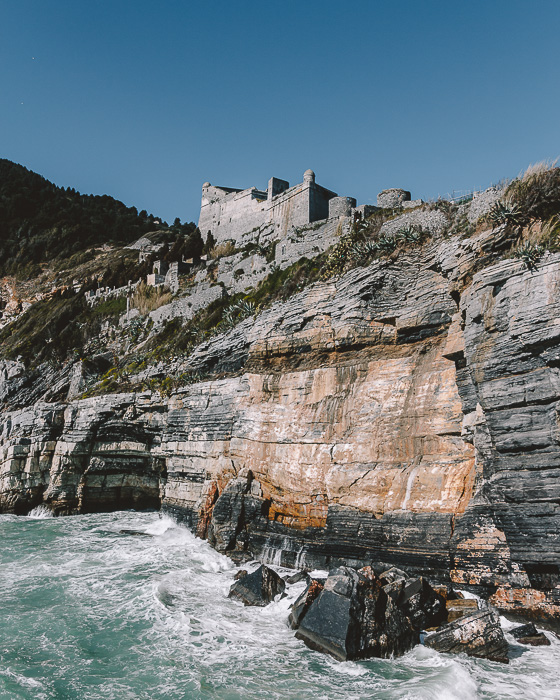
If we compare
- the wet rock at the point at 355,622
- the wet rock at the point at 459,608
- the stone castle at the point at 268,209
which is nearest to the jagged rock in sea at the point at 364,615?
the wet rock at the point at 355,622

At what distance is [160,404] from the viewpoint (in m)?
22.9

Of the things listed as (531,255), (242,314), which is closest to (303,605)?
(531,255)

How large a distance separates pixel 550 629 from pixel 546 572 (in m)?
1.07

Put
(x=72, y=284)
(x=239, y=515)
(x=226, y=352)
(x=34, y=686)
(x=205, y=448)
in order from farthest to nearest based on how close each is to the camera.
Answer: (x=72, y=284), (x=226, y=352), (x=205, y=448), (x=239, y=515), (x=34, y=686)

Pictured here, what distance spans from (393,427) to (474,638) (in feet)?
20.3

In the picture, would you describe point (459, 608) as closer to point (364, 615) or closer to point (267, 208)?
point (364, 615)

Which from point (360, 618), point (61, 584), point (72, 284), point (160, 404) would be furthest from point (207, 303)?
point (72, 284)

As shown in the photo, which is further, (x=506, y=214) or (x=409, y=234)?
(x=409, y=234)

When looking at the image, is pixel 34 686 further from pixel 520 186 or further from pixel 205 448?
pixel 520 186

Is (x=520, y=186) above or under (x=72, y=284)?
under

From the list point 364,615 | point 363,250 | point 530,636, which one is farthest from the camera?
point 363,250

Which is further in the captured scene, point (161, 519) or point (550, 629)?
point (161, 519)

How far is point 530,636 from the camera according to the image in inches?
364

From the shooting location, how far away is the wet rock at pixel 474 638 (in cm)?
879
